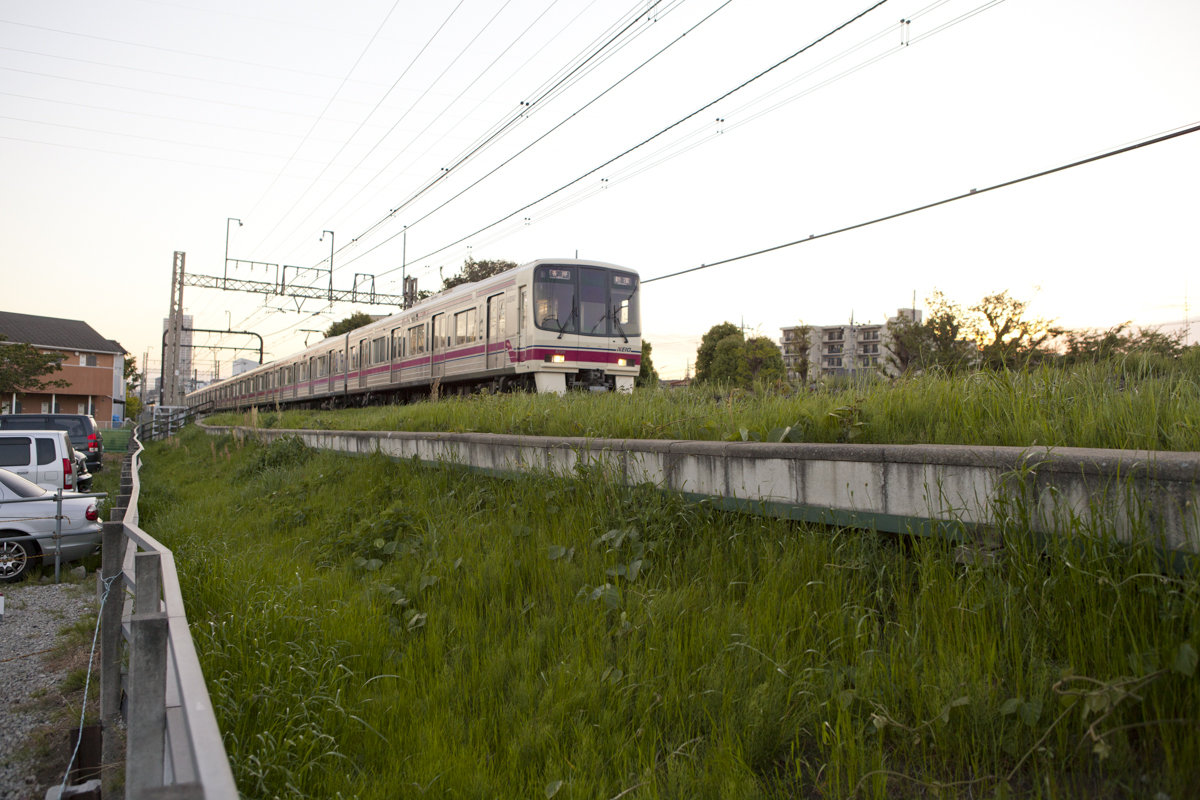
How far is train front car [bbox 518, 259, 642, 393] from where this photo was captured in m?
14.3

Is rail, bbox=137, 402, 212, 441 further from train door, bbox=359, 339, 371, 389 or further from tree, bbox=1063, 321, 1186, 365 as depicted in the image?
tree, bbox=1063, 321, 1186, 365

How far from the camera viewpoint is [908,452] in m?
3.27

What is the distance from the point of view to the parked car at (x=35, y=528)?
9422mm

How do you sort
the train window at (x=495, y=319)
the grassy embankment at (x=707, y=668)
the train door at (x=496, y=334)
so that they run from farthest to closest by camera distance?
the train window at (x=495, y=319), the train door at (x=496, y=334), the grassy embankment at (x=707, y=668)

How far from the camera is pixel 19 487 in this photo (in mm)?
9906

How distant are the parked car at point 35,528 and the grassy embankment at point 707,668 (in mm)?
6675

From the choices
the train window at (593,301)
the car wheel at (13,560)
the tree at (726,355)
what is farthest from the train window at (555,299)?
the tree at (726,355)

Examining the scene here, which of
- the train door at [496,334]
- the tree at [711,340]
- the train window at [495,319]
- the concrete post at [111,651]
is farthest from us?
the tree at [711,340]

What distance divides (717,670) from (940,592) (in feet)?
3.29

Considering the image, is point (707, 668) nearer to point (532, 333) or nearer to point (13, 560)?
point (13, 560)

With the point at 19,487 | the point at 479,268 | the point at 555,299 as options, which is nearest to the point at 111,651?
the point at 19,487

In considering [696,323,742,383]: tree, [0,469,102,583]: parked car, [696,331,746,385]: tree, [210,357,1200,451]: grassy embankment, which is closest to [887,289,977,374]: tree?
[210,357,1200,451]: grassy embankment

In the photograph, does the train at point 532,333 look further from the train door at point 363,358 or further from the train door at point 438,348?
the train door at point 363,358

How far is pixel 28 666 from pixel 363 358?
20470 mm
